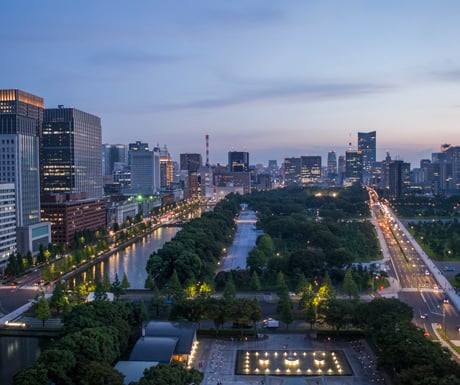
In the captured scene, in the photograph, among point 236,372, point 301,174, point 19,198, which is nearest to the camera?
point 236,372

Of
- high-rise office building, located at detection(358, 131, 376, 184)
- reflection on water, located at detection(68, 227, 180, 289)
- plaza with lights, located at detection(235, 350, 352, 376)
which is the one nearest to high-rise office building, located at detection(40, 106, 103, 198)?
reflection on water, located at detection(68, 227, 180, 289)

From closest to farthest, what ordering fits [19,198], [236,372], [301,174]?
1. [236,372]
2. [19,198]
3. [301,174]

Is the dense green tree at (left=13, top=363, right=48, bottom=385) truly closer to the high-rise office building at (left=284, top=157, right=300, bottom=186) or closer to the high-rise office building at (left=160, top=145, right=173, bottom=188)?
the high-rise office building at (left=160, top=145, right=173, bottom=188)

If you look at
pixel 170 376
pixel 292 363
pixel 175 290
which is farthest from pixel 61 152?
pixel 170 376

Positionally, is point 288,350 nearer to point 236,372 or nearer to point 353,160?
point 236,372

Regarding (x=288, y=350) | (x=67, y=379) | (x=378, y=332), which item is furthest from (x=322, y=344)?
(x=67, y=379)

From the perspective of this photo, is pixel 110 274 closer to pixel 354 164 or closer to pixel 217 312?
pixel 217 312

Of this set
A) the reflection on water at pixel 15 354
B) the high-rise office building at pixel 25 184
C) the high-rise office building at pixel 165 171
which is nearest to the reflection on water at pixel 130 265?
the high-rise office building at pixel 25 184

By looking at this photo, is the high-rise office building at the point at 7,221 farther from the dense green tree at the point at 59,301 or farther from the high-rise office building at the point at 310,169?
the high-rise office building at the point at 310,169
